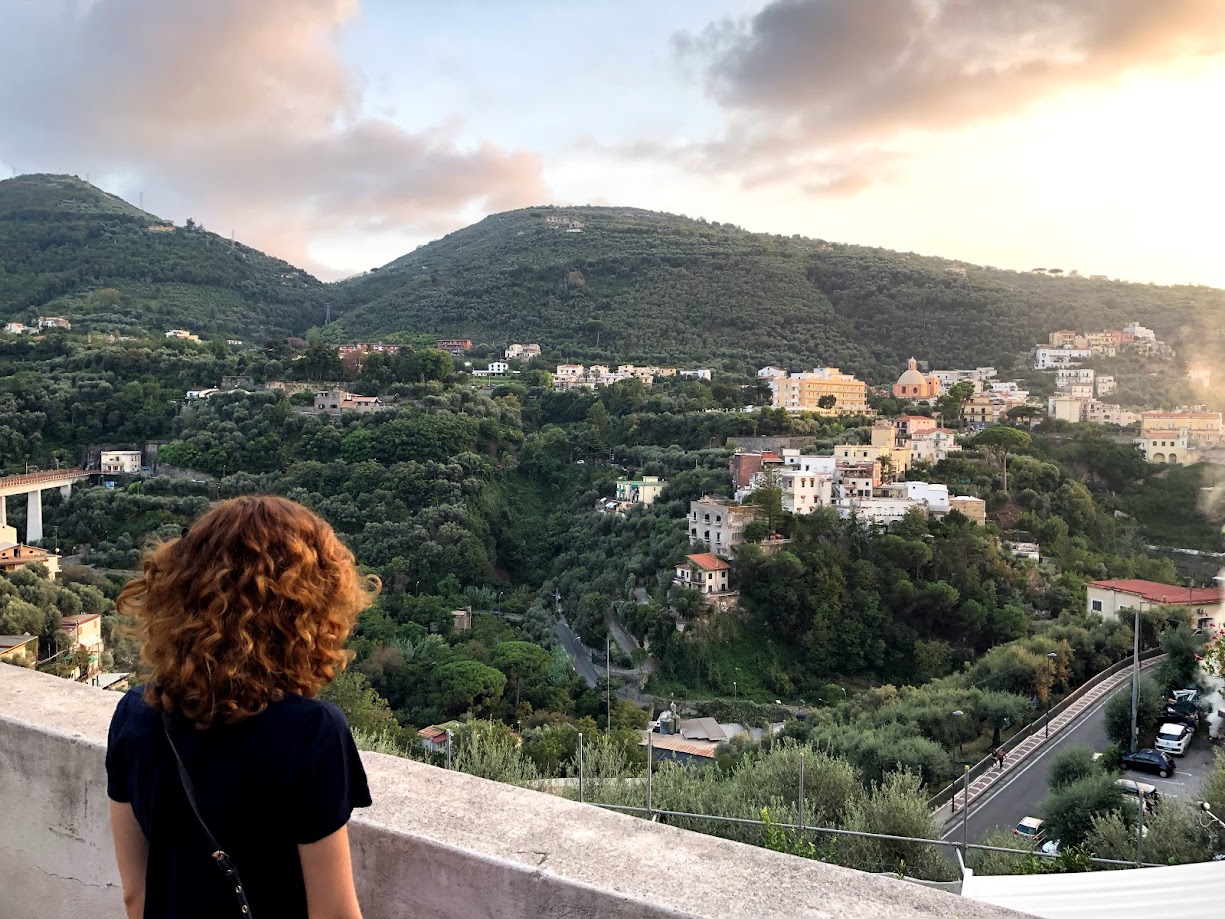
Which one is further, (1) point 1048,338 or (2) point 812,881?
(1) point 1048,338

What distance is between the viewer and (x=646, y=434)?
29.1 meters

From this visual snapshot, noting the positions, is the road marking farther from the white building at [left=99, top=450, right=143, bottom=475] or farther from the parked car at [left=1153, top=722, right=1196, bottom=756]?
the white building at [left=99, top=450, right=143, bottom=475]

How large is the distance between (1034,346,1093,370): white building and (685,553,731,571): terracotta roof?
28532 mm

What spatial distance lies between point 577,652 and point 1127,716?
37.7 ft

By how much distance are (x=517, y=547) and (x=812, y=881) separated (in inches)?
974

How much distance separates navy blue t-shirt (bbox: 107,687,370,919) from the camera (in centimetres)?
80

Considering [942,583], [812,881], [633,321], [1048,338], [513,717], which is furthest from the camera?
[633,321]

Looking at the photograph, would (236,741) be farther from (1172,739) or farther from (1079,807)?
(1172,739)

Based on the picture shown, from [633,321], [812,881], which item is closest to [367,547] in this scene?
[812,881]

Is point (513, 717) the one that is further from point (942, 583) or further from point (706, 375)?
point (706, 375)

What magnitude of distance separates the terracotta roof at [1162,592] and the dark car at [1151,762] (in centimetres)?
805

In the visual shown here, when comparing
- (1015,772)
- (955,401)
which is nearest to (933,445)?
(955,401)

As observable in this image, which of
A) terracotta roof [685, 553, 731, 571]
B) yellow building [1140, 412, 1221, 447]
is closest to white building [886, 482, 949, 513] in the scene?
terracotta roof [685, 553, 731, 571]

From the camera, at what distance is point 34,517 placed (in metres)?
22.6
